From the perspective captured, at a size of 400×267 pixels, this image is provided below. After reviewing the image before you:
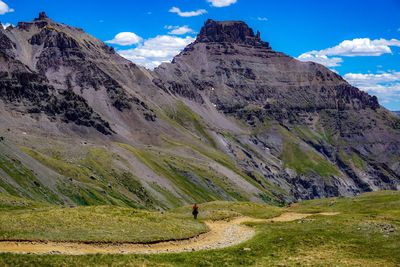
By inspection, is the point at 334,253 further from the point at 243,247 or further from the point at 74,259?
the point at 74,259

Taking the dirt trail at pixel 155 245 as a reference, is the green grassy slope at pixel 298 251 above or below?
above

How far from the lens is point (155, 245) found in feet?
182

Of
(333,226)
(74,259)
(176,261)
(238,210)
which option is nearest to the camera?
(74,259)

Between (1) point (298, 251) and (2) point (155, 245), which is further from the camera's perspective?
(2) point (155, 245)

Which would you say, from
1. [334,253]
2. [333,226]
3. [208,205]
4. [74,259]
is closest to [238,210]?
[208,205]

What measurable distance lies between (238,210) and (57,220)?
143 feet

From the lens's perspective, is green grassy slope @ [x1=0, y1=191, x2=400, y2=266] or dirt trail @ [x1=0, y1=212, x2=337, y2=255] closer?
green grassy slope @ [x1=0, y1=191, x2=400, y2=266]

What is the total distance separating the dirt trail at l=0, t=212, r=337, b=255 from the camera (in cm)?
4747

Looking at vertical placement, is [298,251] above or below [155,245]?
above

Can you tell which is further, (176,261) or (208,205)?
(208,205)

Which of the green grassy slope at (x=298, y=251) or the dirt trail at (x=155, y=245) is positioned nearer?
the green grassy slope at (x=298, y=251)

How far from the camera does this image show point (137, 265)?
43594 millimetres

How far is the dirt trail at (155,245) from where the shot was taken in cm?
4747

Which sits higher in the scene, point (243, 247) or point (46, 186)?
point (243, 247)
